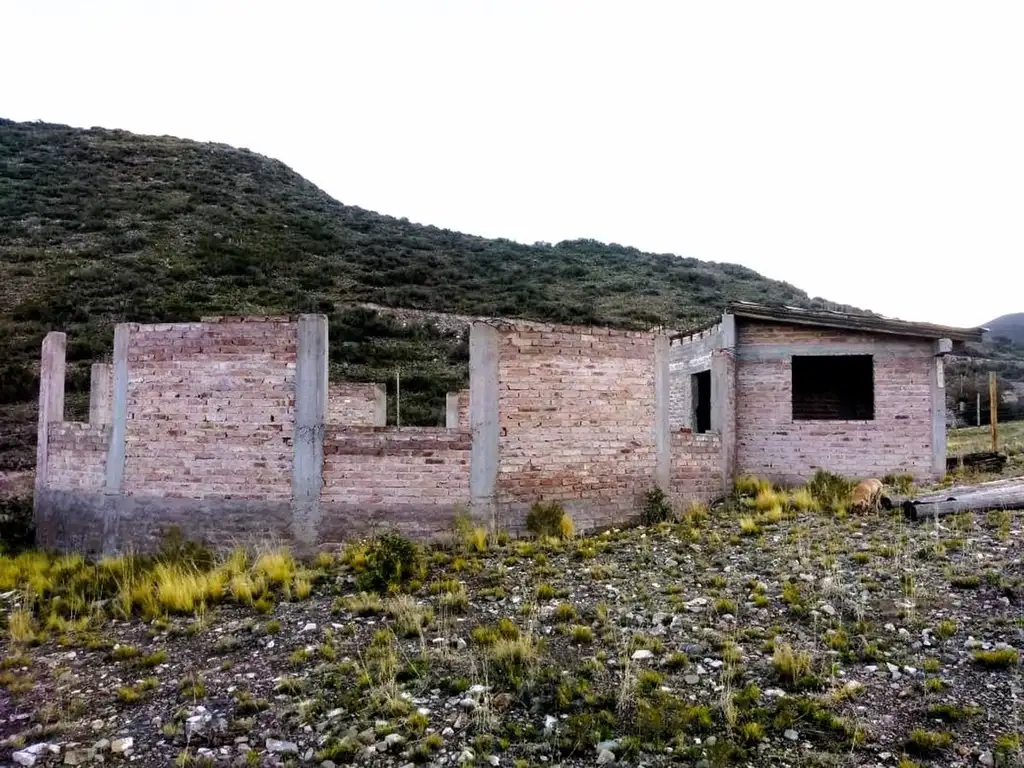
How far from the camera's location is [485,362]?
890 cm

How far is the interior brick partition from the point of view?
855 cm

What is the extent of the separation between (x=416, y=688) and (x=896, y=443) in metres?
10.4

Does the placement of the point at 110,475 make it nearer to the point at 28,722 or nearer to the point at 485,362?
the point at 28,722

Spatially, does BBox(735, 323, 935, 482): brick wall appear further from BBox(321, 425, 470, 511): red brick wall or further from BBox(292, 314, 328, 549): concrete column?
BBox(292, 314, 328, 549): concrete column

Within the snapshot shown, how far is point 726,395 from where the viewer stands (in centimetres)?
1219

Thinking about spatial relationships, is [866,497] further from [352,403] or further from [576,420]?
[352,403]

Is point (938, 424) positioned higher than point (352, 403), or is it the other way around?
point (352, 403)

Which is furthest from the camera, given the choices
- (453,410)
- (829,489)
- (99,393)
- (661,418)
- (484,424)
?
(453,410)

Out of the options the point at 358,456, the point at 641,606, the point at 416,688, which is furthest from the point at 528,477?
the point at 416,688

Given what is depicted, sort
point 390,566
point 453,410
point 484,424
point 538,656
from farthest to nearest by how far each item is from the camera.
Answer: point 453,410 < point 484,424 < point 390,566 < point 538,656

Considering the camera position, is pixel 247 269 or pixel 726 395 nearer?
pixel 726 395

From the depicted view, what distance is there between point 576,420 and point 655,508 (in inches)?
72.1

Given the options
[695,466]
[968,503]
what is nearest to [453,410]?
[695,466]

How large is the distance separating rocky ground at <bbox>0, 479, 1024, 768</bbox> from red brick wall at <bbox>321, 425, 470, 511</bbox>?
28.5 inches
